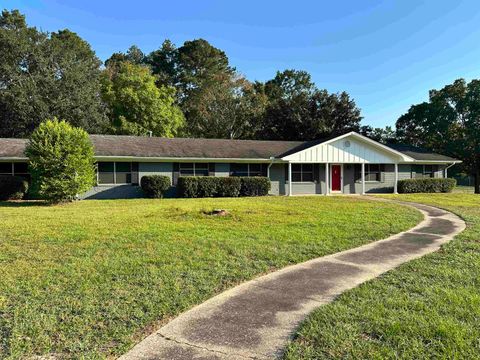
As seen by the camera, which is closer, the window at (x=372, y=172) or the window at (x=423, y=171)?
the window at (x=372, y=172)

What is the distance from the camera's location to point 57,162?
15.0 meters

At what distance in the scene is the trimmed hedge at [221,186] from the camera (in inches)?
748

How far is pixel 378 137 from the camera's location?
3944 cm

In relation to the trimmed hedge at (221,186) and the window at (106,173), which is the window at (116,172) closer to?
the window at (106,173)

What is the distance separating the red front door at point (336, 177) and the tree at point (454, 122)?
1206 centimetres

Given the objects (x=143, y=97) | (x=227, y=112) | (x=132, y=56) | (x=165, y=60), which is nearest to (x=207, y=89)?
(x=227, y=112)

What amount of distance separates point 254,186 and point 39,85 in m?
21.5

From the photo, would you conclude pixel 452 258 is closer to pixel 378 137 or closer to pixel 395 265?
pixel 395 265

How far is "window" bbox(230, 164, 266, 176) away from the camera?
21422 mm

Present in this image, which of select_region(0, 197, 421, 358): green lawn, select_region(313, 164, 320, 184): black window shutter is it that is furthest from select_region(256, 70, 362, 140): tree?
select_region(0, 197, 421, 358): green lawn

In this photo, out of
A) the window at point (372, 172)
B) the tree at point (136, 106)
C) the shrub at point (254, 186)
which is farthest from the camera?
the tree at point (136, 106)

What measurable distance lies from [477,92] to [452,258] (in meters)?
28.3

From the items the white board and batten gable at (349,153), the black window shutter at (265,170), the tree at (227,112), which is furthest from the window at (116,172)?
the tree at (227,112)

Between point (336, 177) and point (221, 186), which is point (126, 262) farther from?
point (336, 177)
